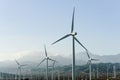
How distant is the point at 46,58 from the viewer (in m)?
87.5

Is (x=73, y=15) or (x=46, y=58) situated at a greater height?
(x=73, y=15)

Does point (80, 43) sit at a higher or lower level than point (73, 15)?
lower

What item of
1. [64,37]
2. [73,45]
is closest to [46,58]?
[64,37]

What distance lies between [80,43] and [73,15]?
4.88 metres

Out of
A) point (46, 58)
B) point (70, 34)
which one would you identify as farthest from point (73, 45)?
point (46, 58)

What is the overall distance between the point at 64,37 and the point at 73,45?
7.26 m

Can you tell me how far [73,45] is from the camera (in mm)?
48375

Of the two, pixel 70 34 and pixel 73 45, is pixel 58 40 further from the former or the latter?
pixel 73 45

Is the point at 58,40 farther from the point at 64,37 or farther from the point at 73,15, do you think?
the point at 73,15

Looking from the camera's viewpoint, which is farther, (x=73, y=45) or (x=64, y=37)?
(x=64, y=37)

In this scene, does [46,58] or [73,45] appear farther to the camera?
[46,58]

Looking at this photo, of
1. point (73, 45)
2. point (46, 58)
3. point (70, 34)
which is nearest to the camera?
point (73, 45)

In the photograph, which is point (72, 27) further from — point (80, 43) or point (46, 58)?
point (46, 58)

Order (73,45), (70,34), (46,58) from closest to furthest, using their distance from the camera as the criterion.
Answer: (73,45) → (70,34) → (46,58)
